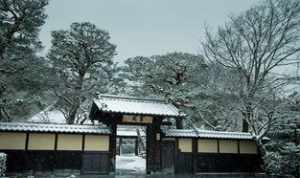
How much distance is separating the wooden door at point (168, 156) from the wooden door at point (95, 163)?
307 cm

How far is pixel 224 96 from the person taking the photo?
55.8 feet

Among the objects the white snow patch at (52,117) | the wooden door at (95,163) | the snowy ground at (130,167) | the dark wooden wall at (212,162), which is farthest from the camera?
the white snow patch at (52,117)

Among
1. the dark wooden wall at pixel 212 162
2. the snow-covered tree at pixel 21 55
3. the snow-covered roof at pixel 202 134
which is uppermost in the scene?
the snow-covered tree at pixel 21 55

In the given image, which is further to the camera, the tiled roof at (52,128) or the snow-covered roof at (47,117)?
the snow-covered roof at (47,117)

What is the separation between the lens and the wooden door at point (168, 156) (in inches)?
611

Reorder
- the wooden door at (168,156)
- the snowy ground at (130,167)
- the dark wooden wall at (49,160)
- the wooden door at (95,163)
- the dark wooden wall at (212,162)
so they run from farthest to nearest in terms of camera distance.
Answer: the snowy ground at (130,167)
the dark wooden wall at (212,162)
the wooden door at (168,156)
the wooden door at (95,163)
the dark wooden wall at (49,160)

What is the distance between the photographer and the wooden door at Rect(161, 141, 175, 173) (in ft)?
50.9

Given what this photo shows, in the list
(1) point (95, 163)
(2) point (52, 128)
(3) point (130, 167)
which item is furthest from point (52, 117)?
(1) point (95, 163)

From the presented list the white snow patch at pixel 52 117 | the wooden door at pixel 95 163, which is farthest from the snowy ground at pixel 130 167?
the white snow patch at pixel 52 117

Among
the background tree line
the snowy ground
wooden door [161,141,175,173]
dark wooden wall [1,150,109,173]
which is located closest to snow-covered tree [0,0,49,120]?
the background tree line

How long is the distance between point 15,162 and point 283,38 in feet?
51.7

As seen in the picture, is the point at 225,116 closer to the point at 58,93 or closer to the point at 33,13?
the point at 58,93

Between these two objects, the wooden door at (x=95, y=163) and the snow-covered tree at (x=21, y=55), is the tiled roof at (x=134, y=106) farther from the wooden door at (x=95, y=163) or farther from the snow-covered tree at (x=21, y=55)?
the snow-covered tree at (x=21, y=55)

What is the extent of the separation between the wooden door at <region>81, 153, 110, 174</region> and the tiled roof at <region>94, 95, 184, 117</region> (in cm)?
243
